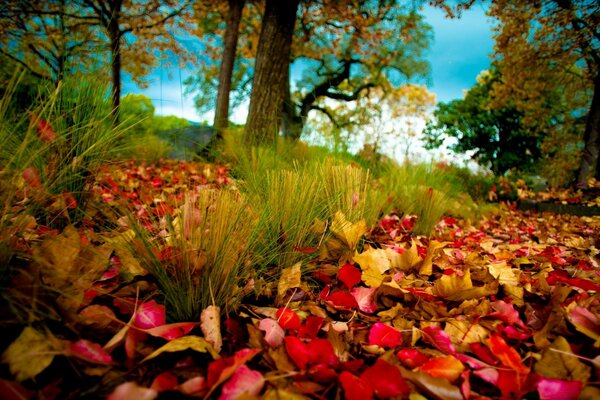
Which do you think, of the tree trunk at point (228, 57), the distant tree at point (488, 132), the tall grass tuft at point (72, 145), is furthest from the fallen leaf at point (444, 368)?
the distant tree at point (488, 132)

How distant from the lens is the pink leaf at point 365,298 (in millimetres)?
978

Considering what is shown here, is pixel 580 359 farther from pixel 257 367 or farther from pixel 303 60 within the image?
pixel 303 60

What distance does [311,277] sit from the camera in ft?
3.84

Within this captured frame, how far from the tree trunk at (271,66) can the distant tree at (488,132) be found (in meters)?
14.8

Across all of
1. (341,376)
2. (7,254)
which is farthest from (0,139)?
(341,376)

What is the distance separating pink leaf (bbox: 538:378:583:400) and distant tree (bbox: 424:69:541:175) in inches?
697

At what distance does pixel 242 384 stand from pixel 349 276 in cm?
55

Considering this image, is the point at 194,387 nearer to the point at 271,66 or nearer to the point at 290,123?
the point at 290,123

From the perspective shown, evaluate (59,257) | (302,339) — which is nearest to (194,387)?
(302,339)

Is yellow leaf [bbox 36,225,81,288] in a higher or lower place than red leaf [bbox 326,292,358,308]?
higher

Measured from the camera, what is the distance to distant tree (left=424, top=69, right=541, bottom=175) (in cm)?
1634

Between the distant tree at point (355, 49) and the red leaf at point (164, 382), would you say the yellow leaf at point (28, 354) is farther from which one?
the distant tree at point (355, 49)

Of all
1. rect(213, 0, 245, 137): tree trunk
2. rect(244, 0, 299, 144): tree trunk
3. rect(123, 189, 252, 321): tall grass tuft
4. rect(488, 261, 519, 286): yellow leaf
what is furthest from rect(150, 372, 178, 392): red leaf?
rect(213, 0, 245, 137): tree trunk

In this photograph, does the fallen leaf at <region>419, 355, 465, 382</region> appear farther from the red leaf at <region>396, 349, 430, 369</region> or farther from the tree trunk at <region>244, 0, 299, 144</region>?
the tree trunk at <region>244, 0, 299, 144</region>
